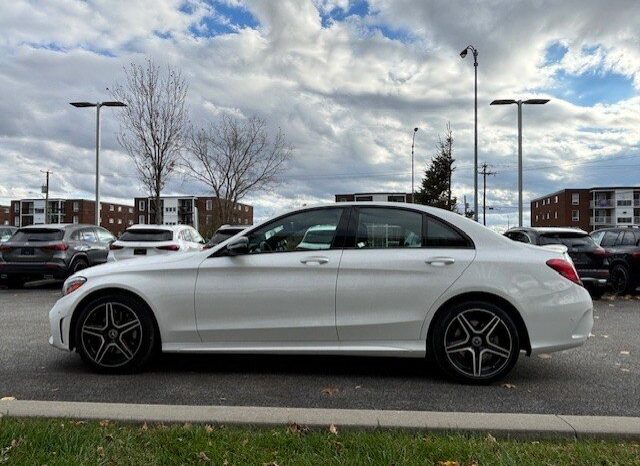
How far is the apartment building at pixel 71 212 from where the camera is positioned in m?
111

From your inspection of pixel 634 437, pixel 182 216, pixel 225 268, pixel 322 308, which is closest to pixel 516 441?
pixel 634 437

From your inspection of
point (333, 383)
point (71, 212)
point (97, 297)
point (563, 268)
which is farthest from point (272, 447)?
point (71, 212)

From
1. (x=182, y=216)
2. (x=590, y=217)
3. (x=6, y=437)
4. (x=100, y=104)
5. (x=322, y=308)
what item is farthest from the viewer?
(x=182, y=216)

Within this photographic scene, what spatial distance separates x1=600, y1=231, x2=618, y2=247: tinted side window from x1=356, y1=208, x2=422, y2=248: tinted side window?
9876 millimetres

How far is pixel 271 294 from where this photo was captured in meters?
4.68

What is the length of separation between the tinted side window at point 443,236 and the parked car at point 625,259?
29.6 feet

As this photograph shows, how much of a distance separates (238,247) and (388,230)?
1.31 metres

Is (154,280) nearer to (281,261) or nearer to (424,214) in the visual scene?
(281,261)

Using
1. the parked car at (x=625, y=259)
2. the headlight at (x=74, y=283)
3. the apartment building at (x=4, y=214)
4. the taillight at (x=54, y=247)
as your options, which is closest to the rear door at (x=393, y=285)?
the headlight at (x=74, y=283)

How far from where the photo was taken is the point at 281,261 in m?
4.75

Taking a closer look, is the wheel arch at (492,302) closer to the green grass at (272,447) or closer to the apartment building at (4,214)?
the green grass at (272,447)

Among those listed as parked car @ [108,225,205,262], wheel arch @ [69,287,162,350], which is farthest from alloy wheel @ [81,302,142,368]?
parked car @ [108,225,205,262]

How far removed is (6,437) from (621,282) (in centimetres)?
1232

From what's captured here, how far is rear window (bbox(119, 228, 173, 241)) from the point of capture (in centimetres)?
1183
